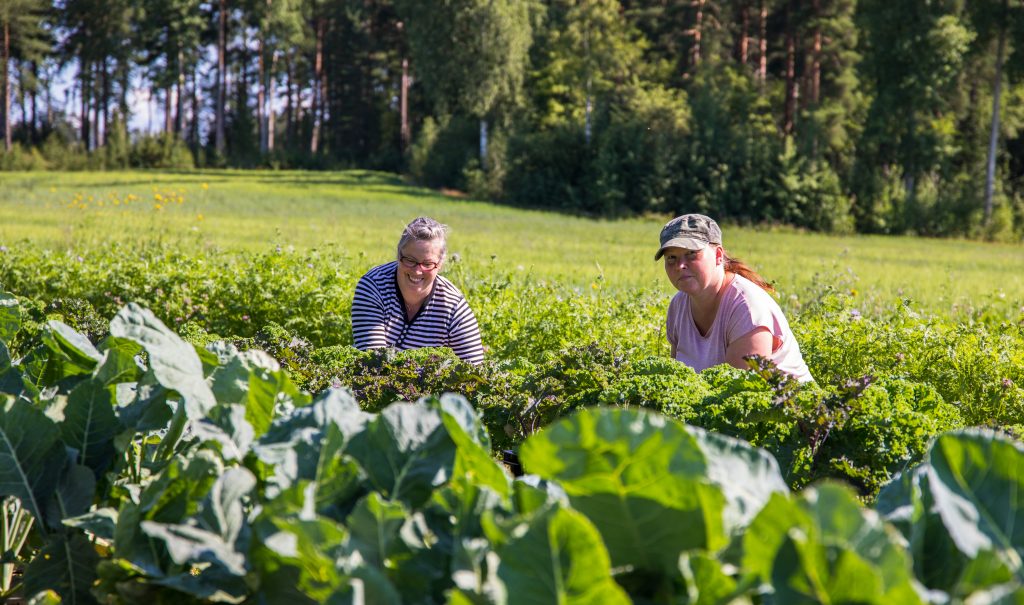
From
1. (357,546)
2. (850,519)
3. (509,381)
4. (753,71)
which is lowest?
(509,381)

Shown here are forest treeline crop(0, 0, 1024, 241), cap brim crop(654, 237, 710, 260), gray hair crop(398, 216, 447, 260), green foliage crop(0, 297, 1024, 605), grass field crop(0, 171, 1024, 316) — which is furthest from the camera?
forest treeline crop(0, 0, 1024, 241)

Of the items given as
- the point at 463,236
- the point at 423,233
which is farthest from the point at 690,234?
the point at 463,236

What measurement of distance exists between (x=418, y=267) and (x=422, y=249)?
4.9 inches

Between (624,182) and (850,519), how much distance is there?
1476 inches

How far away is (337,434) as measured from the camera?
1.26 meters

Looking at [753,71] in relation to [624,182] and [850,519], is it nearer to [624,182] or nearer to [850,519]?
[624,182]

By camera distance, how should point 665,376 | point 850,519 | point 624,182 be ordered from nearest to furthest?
1. point 850,519
2. point 665,376
3. point 624,182

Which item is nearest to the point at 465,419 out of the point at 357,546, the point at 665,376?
the point at 357,546

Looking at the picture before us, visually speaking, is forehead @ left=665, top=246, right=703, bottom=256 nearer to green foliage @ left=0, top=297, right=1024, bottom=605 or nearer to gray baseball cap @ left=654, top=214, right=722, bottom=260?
gray baseball cap @ left=654, top=214, right=722, bottom=260

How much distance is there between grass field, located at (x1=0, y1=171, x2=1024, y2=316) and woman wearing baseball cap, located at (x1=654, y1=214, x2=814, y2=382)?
9.62 feet

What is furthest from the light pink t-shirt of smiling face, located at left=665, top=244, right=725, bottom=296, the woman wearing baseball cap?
smiling face, located at left=665, top=244, right=725, bottom=296

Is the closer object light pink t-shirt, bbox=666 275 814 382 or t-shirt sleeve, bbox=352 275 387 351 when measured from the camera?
light pink t-shirt, bbox=666 275 814 382

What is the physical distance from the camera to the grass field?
37.6 feet

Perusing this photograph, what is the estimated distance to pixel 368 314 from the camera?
5.11 m
